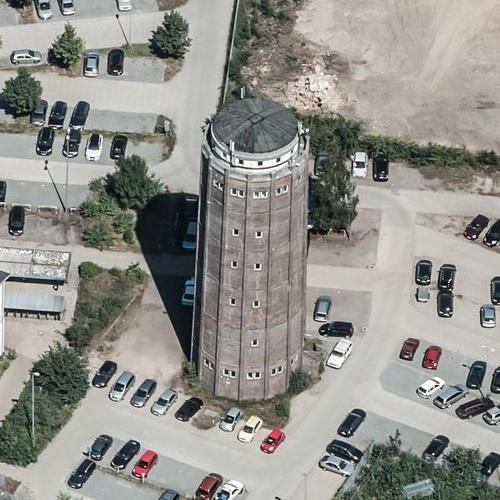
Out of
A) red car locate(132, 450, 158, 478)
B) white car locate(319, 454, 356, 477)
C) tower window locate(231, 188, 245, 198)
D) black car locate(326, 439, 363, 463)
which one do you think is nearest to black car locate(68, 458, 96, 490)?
red car locate(132, 450, 158, 478)

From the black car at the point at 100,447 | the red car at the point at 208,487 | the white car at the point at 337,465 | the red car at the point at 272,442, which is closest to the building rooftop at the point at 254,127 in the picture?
the red car at the point at 272,442

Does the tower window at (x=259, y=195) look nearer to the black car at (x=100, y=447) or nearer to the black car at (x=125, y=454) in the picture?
the black car at (x=125, y=454)

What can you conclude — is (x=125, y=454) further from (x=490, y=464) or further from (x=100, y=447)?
(x=490, y=464)

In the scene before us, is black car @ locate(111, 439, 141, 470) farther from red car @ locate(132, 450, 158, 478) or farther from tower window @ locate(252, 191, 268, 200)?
tower window @ locate(252, 191, 268, 200)

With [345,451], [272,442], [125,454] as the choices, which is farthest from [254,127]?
[125,454]

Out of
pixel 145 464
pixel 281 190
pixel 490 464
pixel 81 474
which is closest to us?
pixel 281 190
